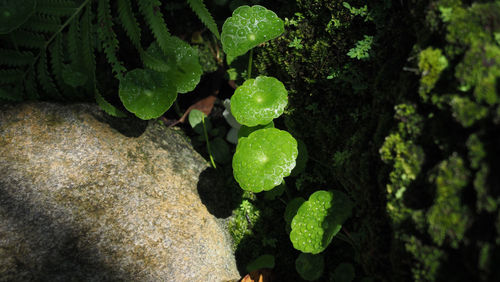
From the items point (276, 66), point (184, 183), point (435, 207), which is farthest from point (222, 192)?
point (435, 207)

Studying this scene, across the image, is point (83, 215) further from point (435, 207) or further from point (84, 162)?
point (435, 207)

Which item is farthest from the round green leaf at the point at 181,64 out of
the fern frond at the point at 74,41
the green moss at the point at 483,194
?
the green moss at the point at 483,194

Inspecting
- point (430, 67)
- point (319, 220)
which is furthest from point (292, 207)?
point (430, 67)

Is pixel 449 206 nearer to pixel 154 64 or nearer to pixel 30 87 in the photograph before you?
pixel 154 64

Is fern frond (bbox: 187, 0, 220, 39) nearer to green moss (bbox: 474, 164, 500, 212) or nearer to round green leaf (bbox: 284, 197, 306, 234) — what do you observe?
round green leaf (bbox: 284, 197, 306, 234)

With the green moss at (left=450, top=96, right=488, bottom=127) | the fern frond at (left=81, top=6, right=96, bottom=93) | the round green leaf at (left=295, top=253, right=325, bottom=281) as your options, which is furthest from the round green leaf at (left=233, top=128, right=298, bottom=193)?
the fern frond at (left=81, top=6, right=96, bottom=93)
